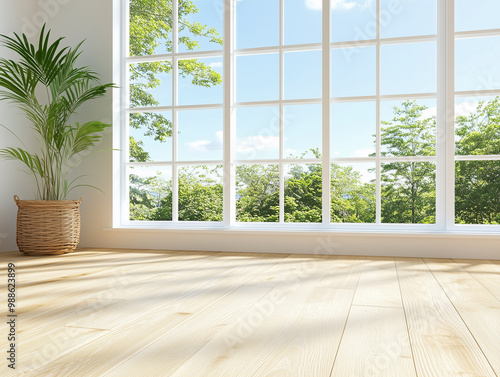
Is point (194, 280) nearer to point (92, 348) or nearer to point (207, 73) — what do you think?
point (92, 348)

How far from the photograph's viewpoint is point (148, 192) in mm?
6953

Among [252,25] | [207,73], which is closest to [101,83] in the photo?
[252,25]

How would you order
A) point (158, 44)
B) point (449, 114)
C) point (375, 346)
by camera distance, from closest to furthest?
point (375, 346) < point (449, 114) < point (158, 44)

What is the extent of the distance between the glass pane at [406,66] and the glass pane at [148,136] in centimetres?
A: 384

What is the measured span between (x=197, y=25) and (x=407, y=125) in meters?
4.08

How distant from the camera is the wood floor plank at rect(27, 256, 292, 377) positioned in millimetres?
919

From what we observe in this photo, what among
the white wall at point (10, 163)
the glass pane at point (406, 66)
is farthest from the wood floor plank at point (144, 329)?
the glass pane at point (406, 66)

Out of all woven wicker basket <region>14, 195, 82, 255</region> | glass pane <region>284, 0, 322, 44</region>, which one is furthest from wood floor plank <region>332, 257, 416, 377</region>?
glass pane <region>284, 0, 322, 44</region>

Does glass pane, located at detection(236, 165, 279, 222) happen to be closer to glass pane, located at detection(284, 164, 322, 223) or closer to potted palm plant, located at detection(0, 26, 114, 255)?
glass pane, located at detection(284, 164, 322, 223)

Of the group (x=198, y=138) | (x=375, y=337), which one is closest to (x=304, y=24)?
(x=198, y=138)

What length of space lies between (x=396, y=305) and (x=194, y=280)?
0.95 meters

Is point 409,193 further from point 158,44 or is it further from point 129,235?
point 129,235

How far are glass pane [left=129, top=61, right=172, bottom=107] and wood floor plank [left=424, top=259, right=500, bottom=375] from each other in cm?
564

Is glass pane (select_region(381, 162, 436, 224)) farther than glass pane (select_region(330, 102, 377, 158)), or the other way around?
glass pane (select_region(330, 102, 377, 158))
